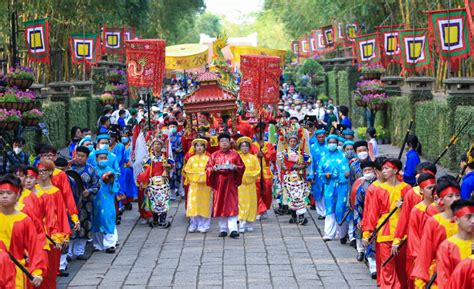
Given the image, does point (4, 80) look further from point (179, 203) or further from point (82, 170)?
point (82, 170)

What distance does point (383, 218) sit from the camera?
39.0 feet

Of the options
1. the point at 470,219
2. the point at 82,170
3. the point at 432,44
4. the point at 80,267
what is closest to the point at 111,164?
the point at 82,170

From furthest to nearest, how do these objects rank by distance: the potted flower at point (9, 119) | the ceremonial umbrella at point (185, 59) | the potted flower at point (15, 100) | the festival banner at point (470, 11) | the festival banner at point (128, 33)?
the festival banner at point (128, 33) < the ceremonial umbrella at point (185, 59) < the festival banner at point (470, 11) < the potted flower at point (15, 100) < the potted flower at point (9, 119)

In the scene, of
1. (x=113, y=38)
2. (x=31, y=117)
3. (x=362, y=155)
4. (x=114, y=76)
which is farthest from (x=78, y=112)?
(x=362, y=155)

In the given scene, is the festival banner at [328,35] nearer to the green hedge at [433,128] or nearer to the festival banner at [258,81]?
the green hedge at [433,128]

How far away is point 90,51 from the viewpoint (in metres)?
33.4

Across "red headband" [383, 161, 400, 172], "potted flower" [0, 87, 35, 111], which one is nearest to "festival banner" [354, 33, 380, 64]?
"potted flower" [0, 87, 35, 111]

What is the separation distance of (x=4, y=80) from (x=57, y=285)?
8.64 m

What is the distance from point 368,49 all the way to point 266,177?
17.1 m

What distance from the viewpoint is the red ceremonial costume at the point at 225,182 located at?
16531 millimetres

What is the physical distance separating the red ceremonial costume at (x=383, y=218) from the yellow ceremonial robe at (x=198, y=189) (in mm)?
5354

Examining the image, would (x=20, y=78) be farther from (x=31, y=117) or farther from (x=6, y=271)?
(x=6, y=271)

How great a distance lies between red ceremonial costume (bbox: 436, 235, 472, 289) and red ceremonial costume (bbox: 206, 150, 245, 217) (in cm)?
833

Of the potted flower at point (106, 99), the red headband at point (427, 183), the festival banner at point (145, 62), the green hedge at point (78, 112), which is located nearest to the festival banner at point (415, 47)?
the festival banner at point (145, 62)
